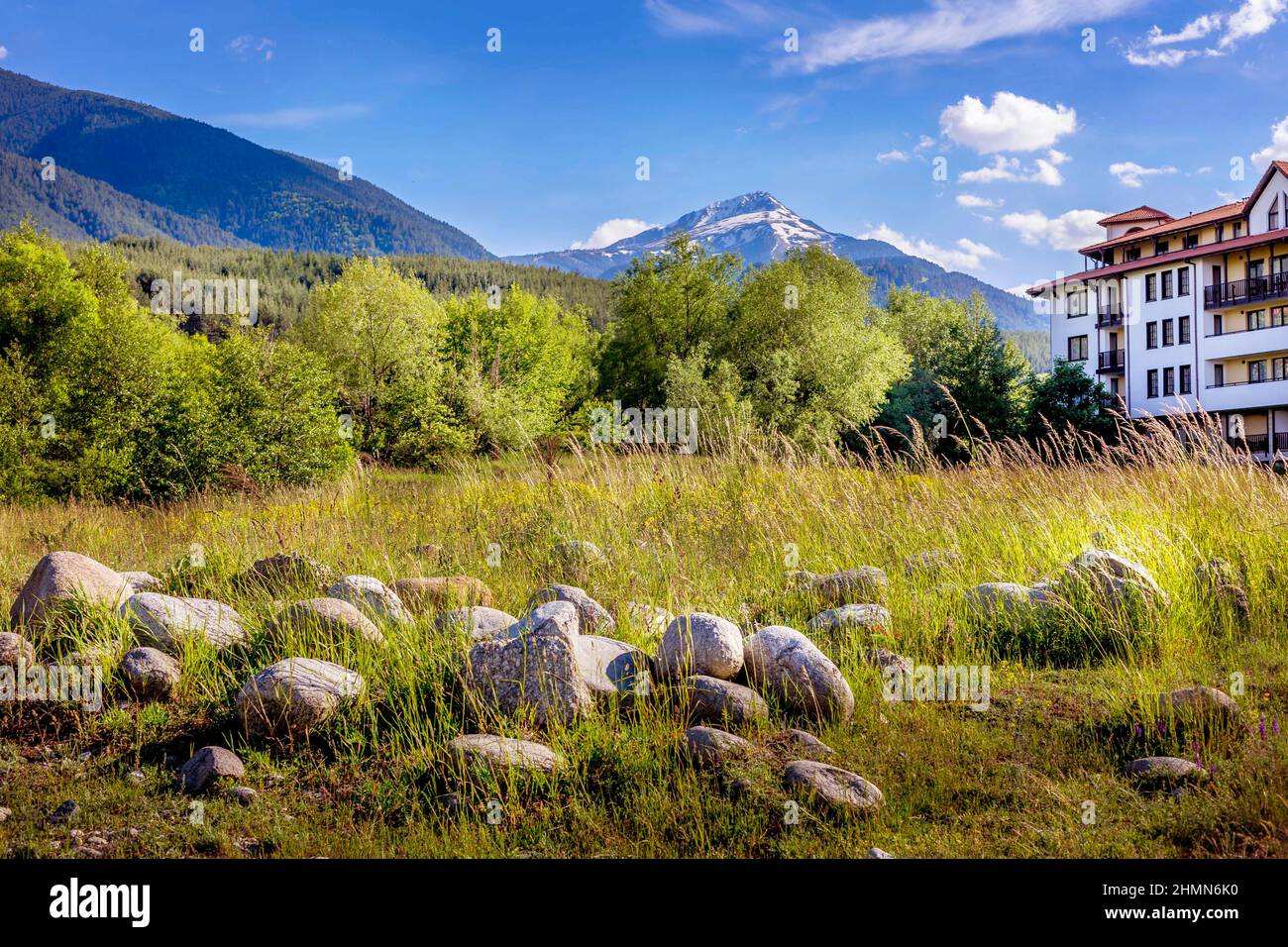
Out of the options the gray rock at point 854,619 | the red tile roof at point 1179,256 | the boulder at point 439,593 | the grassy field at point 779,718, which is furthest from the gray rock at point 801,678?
the red tile roof at point 1179,256

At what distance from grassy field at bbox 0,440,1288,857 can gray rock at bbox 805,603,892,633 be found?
16cm

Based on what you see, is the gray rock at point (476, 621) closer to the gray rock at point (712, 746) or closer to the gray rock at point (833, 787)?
the gray rock at point (712, 746)

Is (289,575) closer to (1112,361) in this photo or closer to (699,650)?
(699,650)

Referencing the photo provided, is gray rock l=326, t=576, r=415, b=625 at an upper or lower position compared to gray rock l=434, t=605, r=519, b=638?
upper

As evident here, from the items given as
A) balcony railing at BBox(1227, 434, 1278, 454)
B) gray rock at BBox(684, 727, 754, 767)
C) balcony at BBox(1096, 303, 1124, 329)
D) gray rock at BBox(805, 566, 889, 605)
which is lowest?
gray rock at BBox(684, 727, 754, 767)

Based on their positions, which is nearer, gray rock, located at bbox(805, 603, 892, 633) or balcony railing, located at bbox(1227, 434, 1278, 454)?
gray rock, located at bbox(805, 603, 892, 633)

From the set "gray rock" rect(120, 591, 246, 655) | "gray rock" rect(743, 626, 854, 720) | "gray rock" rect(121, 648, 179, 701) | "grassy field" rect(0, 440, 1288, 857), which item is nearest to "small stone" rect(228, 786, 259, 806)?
"grassy field" rect(0, 440, 1288, 857)

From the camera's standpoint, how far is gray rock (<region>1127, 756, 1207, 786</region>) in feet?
13.5

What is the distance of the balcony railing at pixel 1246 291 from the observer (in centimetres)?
5131

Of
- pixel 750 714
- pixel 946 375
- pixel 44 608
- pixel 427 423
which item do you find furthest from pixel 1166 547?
pixel 946 375

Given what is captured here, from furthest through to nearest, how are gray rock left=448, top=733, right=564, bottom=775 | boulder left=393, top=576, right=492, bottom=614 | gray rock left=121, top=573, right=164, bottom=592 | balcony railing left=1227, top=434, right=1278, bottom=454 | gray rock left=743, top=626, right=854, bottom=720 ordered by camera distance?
balcony railing left=1227, top=434, right=1278, bottom=454, gray rock left=121, top=573, right=164, bottom=592, boulder left=393, top=576, right=492, bottom=614, gray rock left=743, top=626, right=854, bottom=720, gray rock left=448, top=733, right=564, bottom=775

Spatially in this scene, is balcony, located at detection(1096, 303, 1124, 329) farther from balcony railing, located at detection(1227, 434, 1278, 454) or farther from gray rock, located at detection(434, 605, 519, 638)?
gray rock, located at detection(434, 605, 519, 638)

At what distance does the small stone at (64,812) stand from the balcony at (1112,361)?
6663 cm
